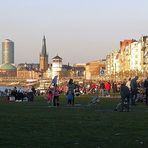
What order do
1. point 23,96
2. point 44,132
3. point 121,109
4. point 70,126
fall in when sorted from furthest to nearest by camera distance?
point 23,96 < point 121,109 < point 70,126 < point 44,132

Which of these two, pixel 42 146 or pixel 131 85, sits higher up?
pixel 131 85

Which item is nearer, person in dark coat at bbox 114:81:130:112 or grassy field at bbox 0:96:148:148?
grassy field at bbox 0:96:148:148

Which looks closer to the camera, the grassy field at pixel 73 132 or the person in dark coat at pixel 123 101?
the grassy field at pixel 73 132

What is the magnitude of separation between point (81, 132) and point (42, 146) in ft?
11.0

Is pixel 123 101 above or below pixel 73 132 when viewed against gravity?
above

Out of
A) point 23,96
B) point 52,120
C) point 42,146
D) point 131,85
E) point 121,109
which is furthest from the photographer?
point 23,96

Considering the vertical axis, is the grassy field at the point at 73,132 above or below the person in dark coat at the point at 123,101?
below

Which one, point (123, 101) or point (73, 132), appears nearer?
point (73, 132)

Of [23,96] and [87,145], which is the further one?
[23,96]

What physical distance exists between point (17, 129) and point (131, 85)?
A: 19512 millimetres

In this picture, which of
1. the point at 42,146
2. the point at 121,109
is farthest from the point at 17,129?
the point at 121,109

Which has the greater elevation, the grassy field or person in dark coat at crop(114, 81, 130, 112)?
person in dark coat at crop(114, 81, 130, 112)

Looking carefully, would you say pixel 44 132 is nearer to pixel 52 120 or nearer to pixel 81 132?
pixel 81 132

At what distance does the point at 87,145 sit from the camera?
49.2 feet
